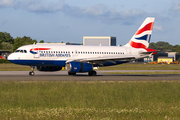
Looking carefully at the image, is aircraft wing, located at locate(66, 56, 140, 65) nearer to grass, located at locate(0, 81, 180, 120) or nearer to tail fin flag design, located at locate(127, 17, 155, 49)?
tail fin flag design, located at locate(127, 17, 155, 49)

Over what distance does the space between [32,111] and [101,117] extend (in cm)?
303

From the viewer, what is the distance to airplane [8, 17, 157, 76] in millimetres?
33812

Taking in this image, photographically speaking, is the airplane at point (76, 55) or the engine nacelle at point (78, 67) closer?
the engine nacelle at point (78, 67)

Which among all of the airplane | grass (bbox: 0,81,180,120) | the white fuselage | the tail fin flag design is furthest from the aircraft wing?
grass (bbox: 0,81,180,120)

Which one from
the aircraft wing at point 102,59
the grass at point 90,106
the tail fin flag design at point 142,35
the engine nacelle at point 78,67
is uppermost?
the tail fin flag design at point 142,35

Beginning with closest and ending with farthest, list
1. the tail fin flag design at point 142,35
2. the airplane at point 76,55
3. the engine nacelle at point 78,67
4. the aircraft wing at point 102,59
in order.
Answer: the engine nacelle at point 78,67 → the airplane at point 76,55 → the aircraft wing at point 102,59 → the tail fin flag design at point 142,35

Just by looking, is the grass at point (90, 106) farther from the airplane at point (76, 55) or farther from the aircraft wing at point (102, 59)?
the aircraft wing at point (102, 59)

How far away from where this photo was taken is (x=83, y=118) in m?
9.82

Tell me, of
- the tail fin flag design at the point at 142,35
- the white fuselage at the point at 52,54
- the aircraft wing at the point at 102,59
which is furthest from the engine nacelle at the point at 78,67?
the tail fin flag design at the point at 142,35

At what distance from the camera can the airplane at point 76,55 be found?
3381 cm

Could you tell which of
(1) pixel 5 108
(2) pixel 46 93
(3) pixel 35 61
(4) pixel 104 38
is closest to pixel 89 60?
(3) pixel 35 61

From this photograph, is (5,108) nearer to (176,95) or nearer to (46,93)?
(46,93)

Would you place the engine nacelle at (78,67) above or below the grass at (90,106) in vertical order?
above

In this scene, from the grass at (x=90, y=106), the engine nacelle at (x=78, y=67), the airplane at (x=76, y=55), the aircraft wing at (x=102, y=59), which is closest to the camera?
the grass at (x=90, y=106)
